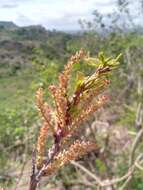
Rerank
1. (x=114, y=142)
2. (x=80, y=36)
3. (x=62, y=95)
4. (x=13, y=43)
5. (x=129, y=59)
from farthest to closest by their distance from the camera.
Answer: (x=13, y=43)
(x=80, y=36)
(x=129, y=59)
(x=114, y=142)
(x=62, y=95)

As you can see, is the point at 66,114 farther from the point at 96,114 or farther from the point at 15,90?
the point at 15,90

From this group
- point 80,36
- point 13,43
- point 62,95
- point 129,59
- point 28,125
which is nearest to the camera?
point 62,95

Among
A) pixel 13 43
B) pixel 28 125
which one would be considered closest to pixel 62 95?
pixel 28 125

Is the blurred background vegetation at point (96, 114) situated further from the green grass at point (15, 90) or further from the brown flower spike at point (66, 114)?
the brown flower spike at point (66, 114)

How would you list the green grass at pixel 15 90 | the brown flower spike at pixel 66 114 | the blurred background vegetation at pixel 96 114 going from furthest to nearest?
the green grass at pixel 15 90 < the blurred background vegetation at pixel 96 114 < the brown flower spike at pixel 66 114

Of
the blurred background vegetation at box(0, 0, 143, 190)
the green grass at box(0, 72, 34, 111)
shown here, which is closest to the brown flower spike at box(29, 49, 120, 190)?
the blurred background vegetation at box(0, 0, 143, 190)

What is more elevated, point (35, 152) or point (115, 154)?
point (35, 152)

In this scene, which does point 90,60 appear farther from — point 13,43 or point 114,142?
point 13,43

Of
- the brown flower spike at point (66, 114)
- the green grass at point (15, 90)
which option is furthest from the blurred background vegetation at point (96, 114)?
the brown flower spike at point (66, 114)
